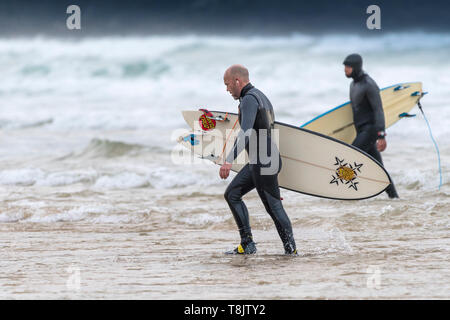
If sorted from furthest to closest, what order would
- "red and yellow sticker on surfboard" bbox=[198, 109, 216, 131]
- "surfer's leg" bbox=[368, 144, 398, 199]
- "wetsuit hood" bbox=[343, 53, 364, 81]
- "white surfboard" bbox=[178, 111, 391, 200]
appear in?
"surfer's leg" bbox=[368, 144, 398, 199], "wetsuit hood" bbox=[343, 53, 364, 81], "red and yellow sticker on surfboard" bbox=[198, 109, 216, 131], "white surfboard" bbox=[178, 111, 391, 200]

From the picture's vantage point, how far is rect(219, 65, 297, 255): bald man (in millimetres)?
4383

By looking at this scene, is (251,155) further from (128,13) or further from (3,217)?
(128,13)

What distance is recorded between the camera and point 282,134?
205 inches

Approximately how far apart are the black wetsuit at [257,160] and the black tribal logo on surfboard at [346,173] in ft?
2.96

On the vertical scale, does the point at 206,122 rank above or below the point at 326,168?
above

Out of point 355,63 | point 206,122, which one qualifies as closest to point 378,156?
point 355,63

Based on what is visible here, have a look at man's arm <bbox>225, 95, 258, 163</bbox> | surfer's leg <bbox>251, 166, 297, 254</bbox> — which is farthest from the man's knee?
man's arm <bbox>225, 95, 258, 163</bbox>

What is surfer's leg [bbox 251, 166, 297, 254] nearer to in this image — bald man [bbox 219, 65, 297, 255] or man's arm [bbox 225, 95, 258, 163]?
bald man [bbox 219, 65, 297, 255]

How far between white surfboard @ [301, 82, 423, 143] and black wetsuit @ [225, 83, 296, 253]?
8.69 feet

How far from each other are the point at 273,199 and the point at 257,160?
0.34 m

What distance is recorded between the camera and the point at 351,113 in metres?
7.37

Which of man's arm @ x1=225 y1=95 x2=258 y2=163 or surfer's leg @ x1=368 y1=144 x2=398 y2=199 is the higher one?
man's arm @ x1=225 y1=95 x2=258 y2=163

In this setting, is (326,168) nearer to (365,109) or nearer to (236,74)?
(236,74)
